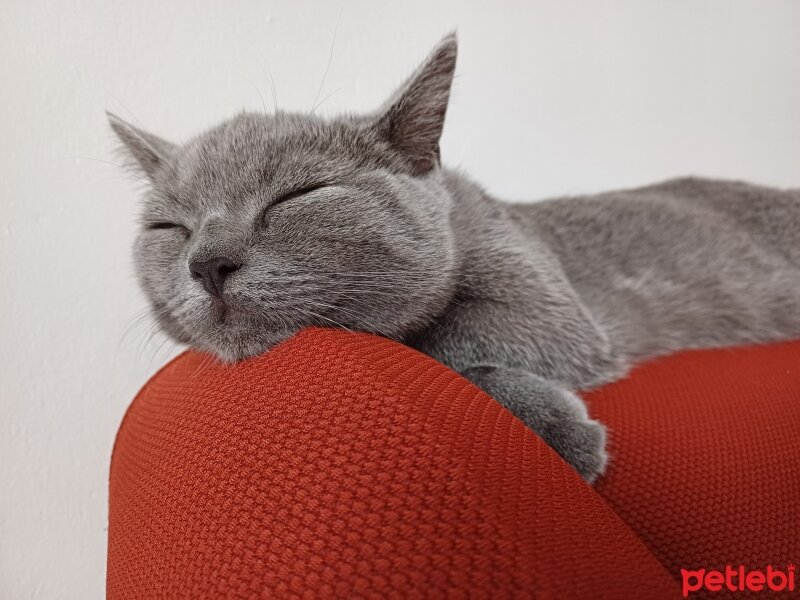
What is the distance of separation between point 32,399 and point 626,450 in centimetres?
105

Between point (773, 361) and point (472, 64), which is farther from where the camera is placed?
point (472, 64)

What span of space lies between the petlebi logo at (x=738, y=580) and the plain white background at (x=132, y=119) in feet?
2.93

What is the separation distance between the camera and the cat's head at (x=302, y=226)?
0.56m

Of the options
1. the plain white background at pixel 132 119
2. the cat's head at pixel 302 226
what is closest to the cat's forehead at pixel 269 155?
the cat's head at pixel 302 226

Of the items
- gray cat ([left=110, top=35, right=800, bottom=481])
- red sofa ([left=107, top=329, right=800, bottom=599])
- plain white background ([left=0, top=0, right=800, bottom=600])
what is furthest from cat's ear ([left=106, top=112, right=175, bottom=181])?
red sofa ([left=107, top=329, right=800, bottom=599])

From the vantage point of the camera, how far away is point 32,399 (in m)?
0.98

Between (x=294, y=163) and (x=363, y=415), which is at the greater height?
(x=294, y=163)

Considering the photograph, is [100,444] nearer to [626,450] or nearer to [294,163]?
[294,163]

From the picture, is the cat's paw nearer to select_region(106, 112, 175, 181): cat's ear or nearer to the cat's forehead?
the cat's forehead

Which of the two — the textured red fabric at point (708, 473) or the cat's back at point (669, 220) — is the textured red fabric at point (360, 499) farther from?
the cat's back at point (669, 220)

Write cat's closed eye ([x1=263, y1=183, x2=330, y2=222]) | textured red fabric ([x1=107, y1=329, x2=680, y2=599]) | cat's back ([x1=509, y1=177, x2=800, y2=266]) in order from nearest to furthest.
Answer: textured red fabric ([x1=107, y1=329, x2=680, y2=599]) < cat's closed eye ([x1=263, y1=183, x2=330, y2=222]) < cat's back ([x1=509, y1=177, x2=800, y2=266])

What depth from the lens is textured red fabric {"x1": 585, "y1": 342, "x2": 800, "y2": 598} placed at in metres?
0.52

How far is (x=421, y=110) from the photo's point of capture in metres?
0.69

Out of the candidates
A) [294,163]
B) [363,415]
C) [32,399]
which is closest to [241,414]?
[363,415]
